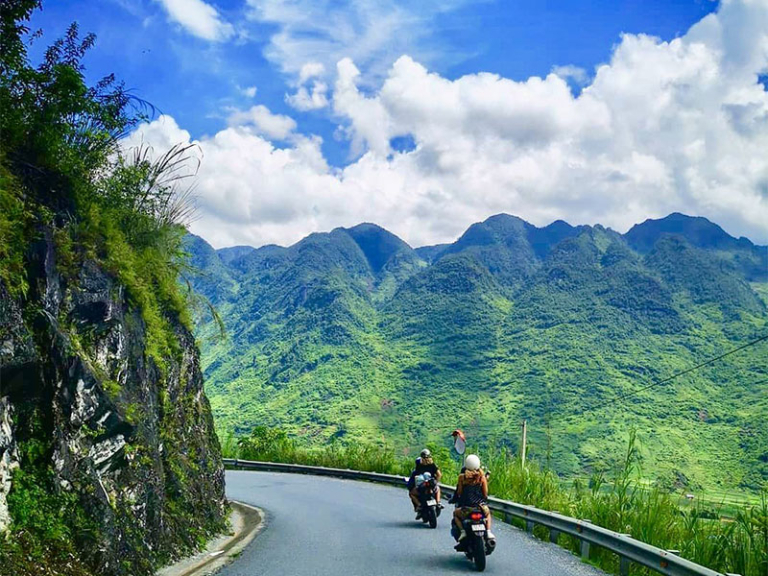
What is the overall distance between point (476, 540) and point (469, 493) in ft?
3.57

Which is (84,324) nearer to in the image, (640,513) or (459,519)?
(459,519)

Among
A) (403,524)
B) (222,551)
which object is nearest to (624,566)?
(222,551)

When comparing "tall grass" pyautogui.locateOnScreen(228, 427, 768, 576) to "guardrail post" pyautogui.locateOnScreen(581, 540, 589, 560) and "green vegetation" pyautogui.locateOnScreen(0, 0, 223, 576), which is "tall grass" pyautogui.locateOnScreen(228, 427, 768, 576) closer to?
"guardrail post" pyautogui.locateOnScreen(581, 540, 589, 560)

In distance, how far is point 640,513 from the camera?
11.0m

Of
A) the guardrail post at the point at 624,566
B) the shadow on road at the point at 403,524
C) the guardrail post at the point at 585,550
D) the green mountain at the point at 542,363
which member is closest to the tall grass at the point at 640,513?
the guardrail post at the point at 585,550

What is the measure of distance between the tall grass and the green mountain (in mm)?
55509

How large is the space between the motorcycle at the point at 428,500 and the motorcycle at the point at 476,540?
4.19m

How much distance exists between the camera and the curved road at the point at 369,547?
9.66m

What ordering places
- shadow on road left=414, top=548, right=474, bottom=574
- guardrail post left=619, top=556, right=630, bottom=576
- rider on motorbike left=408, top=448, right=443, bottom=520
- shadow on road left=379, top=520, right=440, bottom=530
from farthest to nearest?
1. rider on motorbike left=408, top=448, right=443, bottom=520
2. shadow on road left=379, top=520, right=440, bottom=530
3. shadow on road left=414, top=548, right=474, bottom=574
4. guardrail post left=619, top=556, right=630, bottom=576

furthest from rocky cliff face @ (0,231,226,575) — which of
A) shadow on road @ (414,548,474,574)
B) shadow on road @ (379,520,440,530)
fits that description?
shadow on road @ (379,520,440,530)

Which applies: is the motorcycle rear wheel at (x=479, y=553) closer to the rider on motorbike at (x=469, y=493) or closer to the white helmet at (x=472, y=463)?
the rider on motorbike at (x=469, y=493)

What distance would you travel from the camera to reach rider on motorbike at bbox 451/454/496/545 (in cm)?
1063

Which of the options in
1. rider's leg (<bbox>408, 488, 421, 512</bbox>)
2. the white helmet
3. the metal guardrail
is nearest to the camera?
the metal guardrail

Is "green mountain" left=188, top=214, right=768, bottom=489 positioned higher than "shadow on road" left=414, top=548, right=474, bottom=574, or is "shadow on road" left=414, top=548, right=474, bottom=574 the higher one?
"green mountain" left=188, top=214, right=768, bottom=489
